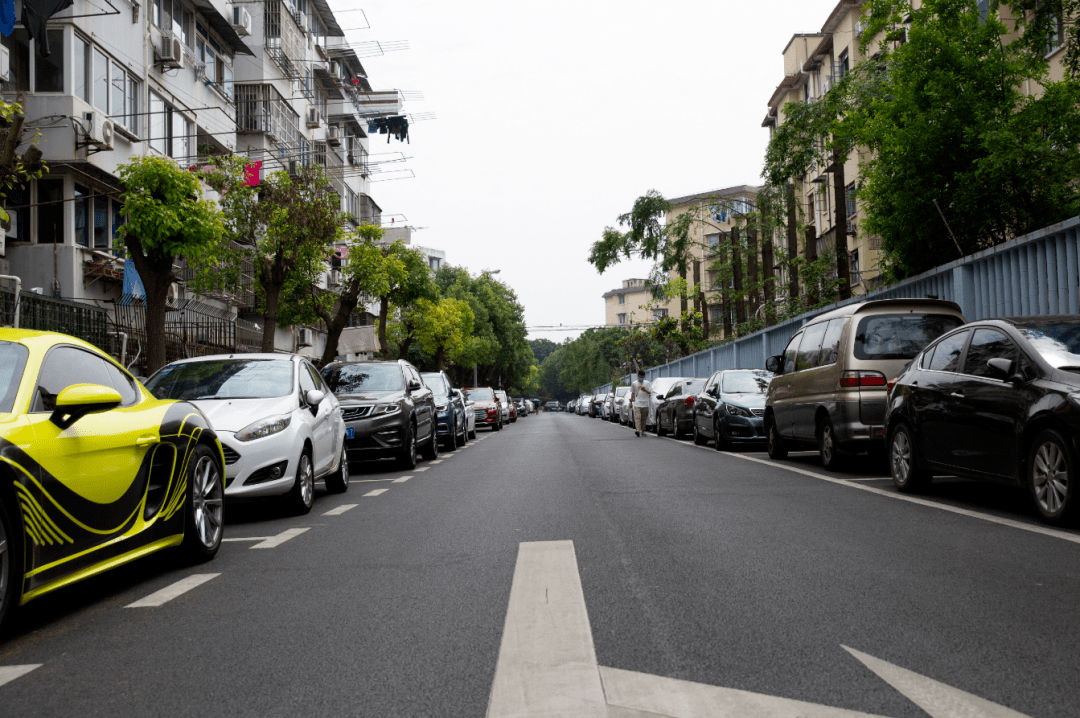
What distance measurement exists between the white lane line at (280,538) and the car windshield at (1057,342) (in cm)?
570

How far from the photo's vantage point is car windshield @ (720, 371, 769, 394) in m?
18.2

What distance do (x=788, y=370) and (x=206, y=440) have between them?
937 cm

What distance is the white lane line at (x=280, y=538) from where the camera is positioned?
24.8 feet

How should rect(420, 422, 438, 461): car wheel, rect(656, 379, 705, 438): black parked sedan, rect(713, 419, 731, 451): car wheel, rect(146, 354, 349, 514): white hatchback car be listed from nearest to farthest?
rect(146, 354, 349, 514): white hatchback car, rect(420, 422, 438, 461): car wheel, rect(713, 419, 731, 451): car wheel, rect(656, 379, 705, 438): black parked sedan

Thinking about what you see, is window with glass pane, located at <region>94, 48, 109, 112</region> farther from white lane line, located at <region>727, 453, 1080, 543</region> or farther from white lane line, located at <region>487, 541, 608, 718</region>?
white lane line, located at <region>487, 541, 608, 718</region>

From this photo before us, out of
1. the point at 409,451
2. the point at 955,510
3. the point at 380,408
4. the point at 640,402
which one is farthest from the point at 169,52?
the point at 955,510

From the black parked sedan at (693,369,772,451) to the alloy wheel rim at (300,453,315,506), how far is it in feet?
29.0

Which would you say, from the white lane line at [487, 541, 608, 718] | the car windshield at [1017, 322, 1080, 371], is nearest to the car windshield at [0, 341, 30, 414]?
the white lane line at [487, 541, 608, 718]

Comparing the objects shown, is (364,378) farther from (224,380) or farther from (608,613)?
(608,613)

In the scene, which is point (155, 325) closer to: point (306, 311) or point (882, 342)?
point (882, 342)

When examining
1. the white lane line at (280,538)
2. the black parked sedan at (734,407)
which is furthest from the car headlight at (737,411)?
the white lane line at (280,538)

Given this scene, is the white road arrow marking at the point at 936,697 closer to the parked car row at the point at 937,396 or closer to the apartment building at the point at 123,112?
the parked car row at the point at 937,396

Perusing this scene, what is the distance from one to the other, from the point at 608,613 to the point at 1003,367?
4451 mm

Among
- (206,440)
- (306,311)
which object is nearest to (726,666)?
(206,440)
